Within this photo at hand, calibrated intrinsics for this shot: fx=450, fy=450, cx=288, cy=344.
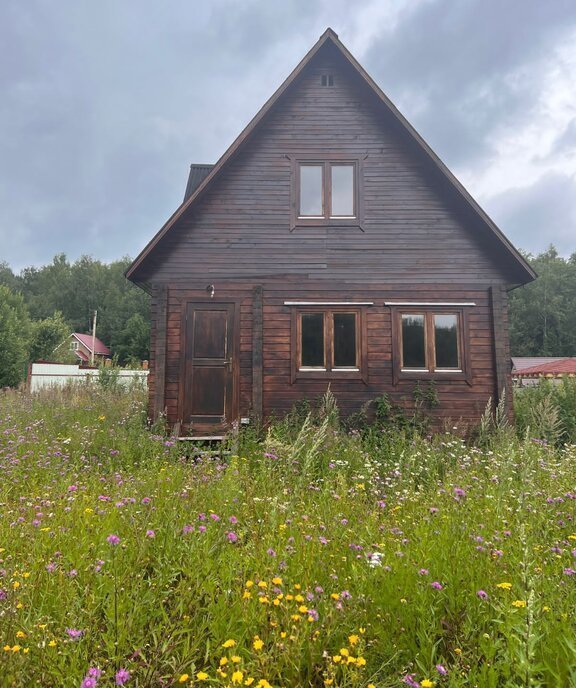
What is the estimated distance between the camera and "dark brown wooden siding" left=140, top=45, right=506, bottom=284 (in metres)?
9.98

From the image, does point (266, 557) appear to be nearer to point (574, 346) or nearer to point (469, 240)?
point (469, 240)

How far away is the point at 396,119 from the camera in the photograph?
9.98m

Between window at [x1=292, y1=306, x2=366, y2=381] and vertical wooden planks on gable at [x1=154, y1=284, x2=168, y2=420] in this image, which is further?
window at [x1=292, y1=306, x2=366, y2=381]

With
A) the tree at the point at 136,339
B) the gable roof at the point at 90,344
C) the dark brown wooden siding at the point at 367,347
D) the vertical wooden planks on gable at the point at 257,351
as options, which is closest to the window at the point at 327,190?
the dark brown wooden siding at the point at 367,347

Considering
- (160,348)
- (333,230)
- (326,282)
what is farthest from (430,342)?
(160,348)

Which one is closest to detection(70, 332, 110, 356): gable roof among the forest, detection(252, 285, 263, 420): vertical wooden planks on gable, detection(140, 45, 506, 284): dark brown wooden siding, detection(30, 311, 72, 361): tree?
the forest

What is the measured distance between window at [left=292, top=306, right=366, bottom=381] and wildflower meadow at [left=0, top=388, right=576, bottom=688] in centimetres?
543

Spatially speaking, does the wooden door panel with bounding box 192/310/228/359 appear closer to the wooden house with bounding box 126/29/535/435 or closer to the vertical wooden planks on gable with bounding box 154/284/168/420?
the wooden house with bounding box 126/29/535/435

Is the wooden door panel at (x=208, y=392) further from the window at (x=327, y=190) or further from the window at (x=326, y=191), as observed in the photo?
the window at (x=327, y=190)

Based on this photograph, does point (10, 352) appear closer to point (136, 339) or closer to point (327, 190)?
point (327, 190)

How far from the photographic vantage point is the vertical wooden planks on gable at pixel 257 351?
31.6 ft

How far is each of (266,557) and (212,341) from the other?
7.20m

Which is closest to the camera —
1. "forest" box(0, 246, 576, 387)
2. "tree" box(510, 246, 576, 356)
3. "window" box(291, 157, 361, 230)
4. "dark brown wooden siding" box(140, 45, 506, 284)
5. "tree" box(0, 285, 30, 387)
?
"dark brown wooden siding" box(140, 45, 506, 284)

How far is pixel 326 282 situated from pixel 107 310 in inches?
2458
